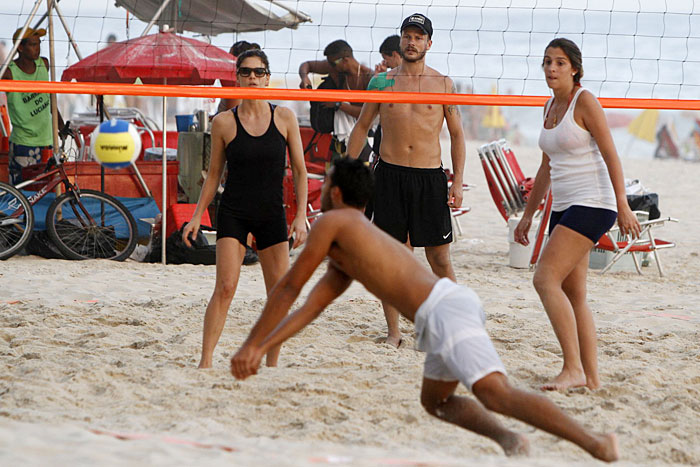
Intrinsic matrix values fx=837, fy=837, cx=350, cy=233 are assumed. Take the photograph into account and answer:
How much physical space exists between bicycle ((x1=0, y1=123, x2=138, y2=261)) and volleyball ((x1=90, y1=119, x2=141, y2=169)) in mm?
2569

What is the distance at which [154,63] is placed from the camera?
7.70 m

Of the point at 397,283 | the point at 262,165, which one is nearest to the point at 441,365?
the point at 397,283

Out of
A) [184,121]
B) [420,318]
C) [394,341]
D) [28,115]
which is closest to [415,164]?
[394,341]

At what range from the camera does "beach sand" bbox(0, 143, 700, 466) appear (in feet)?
9.09

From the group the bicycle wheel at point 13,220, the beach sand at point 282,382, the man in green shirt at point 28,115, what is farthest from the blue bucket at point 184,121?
the beach sand at point 282,382

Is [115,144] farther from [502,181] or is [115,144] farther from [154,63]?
[502,181]

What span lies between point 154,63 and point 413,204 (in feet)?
13.4

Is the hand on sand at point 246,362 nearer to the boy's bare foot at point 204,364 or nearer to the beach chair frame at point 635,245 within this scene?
the boy's bare foot at point 204,364

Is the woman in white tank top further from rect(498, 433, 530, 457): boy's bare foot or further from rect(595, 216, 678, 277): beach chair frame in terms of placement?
rect(595, 216, 678, 277): beach chair frame

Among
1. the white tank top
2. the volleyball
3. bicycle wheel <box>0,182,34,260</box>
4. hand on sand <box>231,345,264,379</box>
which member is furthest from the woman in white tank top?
bicycle wheel <box>0,182,34,260</box>

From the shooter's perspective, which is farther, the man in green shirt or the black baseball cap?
the man in green shirt

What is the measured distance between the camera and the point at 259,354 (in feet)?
8.51

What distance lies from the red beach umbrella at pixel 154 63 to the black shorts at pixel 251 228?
4149mm

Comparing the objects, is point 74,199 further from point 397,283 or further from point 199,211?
point 397,283
